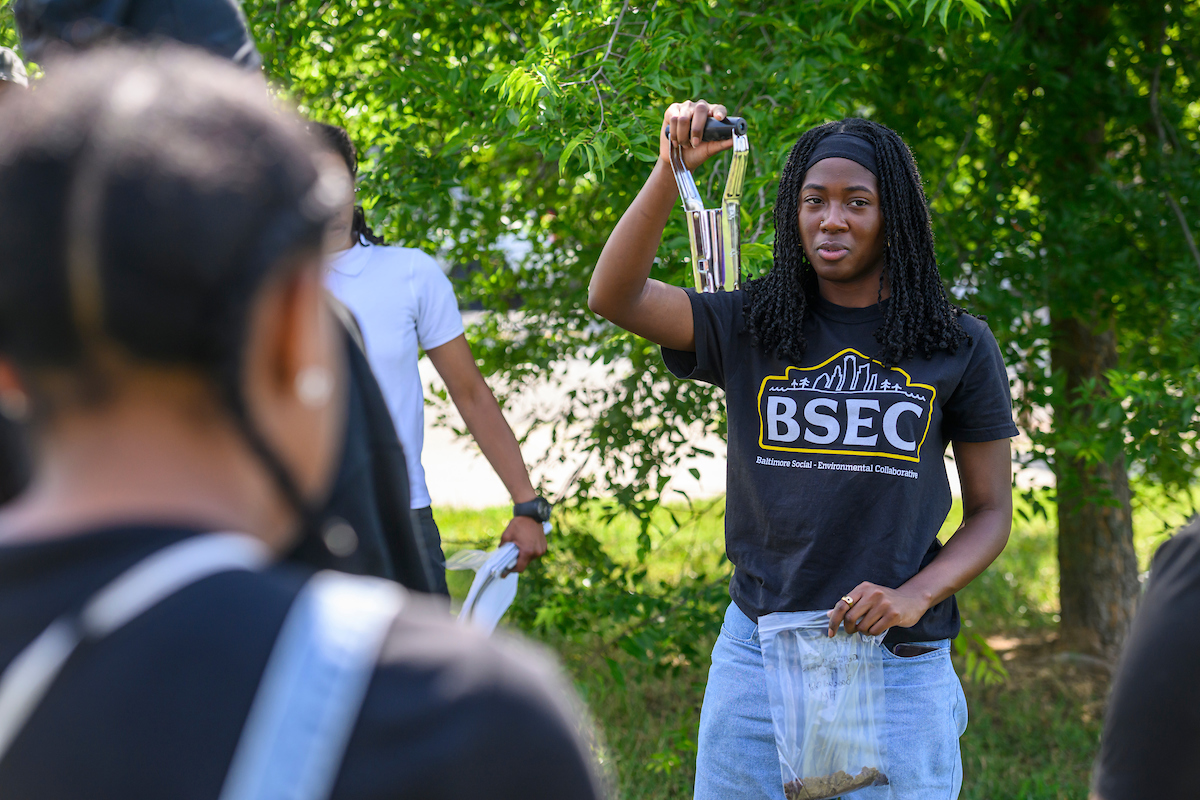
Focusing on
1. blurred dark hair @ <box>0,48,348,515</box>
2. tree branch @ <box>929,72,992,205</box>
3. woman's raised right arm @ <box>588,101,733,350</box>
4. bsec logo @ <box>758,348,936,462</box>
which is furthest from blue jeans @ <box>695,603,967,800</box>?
tree branch @ <box>929,72,992,205</box>

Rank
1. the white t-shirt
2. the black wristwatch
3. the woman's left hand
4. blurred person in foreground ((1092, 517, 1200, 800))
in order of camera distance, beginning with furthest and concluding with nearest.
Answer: the black wristwatch
the white t-shirt
the woman's left hand
blurred person in foreground ((1092, 517, 1200, 800))

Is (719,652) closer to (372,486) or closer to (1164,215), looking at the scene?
(372,486)

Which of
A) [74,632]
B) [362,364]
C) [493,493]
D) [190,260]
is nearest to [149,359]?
[190,260]

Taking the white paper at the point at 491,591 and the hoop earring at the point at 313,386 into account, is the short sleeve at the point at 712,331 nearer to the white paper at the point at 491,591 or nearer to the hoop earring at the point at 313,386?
the white paper at the point at 491,591

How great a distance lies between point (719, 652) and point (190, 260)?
175 cm

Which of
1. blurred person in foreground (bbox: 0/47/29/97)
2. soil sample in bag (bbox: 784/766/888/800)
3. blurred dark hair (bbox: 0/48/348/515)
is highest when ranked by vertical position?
blurred person in foreground (bbox: 0/47/29/97)

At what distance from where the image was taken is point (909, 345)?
2072mm

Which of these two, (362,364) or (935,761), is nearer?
(362,364)

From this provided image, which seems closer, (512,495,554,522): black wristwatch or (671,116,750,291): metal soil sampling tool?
(671,116,750,291): metal soil sampling tool

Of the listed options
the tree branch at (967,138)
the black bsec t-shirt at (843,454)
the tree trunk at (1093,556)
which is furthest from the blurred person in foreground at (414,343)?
the tree trunk at (1093,556)

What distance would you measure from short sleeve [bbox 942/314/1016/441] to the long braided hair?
57 mm

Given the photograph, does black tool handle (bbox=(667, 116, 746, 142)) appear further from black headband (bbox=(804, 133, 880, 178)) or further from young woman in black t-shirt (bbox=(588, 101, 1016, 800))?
black headband (bbox=(804, 133, 880, 178))

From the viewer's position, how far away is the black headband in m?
2.20

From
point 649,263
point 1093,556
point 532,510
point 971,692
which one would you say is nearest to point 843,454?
point 649,263
